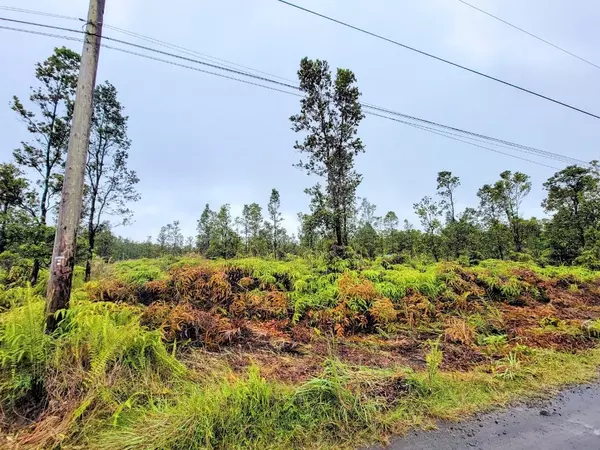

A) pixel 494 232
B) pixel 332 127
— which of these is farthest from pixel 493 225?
pixel 332 127

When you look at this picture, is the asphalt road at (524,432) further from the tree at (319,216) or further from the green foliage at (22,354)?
the tree at (319,216)

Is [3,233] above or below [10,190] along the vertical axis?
below

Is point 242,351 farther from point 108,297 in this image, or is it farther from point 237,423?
point 108,297

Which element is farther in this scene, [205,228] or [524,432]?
[205,228]

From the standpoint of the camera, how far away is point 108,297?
16.0 ft

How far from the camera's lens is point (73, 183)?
110 inches

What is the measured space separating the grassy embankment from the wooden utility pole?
0.22 m

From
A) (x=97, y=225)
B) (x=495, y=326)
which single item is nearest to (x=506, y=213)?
(x=495, y=326)

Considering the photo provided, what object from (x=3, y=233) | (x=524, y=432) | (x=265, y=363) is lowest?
(x=524, y=432)

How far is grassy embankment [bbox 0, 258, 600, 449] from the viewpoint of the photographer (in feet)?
6.24

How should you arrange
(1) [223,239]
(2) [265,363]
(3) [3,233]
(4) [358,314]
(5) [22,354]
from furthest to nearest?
1. (1) [223,239]
2. (3) [3,233]
3. (4) [358,314]
4. (2) [265,363]
5. (5) [22,354]

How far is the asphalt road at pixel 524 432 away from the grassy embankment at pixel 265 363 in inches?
5.5

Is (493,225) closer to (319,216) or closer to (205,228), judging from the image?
(319,216)

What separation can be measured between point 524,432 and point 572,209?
2687 cm
